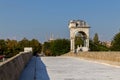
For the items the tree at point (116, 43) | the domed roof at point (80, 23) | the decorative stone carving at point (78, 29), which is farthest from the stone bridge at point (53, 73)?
the tree at point (116, 43)

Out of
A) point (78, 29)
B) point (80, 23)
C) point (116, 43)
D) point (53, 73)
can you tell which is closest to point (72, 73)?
point (53, 73)

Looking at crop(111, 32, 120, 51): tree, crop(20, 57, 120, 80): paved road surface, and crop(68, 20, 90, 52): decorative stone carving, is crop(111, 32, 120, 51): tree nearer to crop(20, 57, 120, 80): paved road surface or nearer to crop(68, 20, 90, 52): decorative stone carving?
crop(68, 20, 90, 52): decorative stone carving

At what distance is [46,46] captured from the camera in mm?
170750

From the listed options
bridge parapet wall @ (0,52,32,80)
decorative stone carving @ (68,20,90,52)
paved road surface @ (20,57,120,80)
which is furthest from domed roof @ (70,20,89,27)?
bridge parapet wall @ (0,52,32,80)

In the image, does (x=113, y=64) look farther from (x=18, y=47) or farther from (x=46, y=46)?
(x=46, y=46)

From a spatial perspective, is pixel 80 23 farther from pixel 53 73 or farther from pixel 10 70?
pixel 10 70

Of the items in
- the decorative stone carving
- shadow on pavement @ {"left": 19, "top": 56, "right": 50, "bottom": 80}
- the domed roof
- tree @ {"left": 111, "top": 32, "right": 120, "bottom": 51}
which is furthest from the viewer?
tree @ {"left": 111, "top": 32, "right": 120, "bottom": 51}

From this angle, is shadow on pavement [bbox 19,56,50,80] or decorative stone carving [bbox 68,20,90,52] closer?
shadow on pavement [bbox 19,56,50,80]

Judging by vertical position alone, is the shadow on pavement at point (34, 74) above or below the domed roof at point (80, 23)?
below

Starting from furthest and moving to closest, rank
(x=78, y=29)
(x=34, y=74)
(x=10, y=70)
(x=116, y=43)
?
(x=116, y=43)
(x=78, y=29)
(x=34, y=74)
(x=10, y=70)

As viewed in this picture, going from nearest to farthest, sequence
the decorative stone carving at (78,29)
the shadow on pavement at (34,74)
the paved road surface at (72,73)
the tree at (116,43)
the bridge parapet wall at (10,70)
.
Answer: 1. the bridge parapet wall at (10,70)
2. the shadow on pavement at (34,74)
3. the paved road surface at (72,73)
4. the decorative stone carving at (78,29)
5. the tree at (116,43)

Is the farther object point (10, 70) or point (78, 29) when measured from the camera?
point (78, 29)

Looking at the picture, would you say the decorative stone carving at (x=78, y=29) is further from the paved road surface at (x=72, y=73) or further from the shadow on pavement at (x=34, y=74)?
the shadow on pavement at (x=34, y=74)

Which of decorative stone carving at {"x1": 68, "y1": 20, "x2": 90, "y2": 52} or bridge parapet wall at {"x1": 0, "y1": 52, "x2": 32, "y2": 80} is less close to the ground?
decorative stone carving at {"x1": 68, "y1": 20, "x2": 90, "y2": 52}
